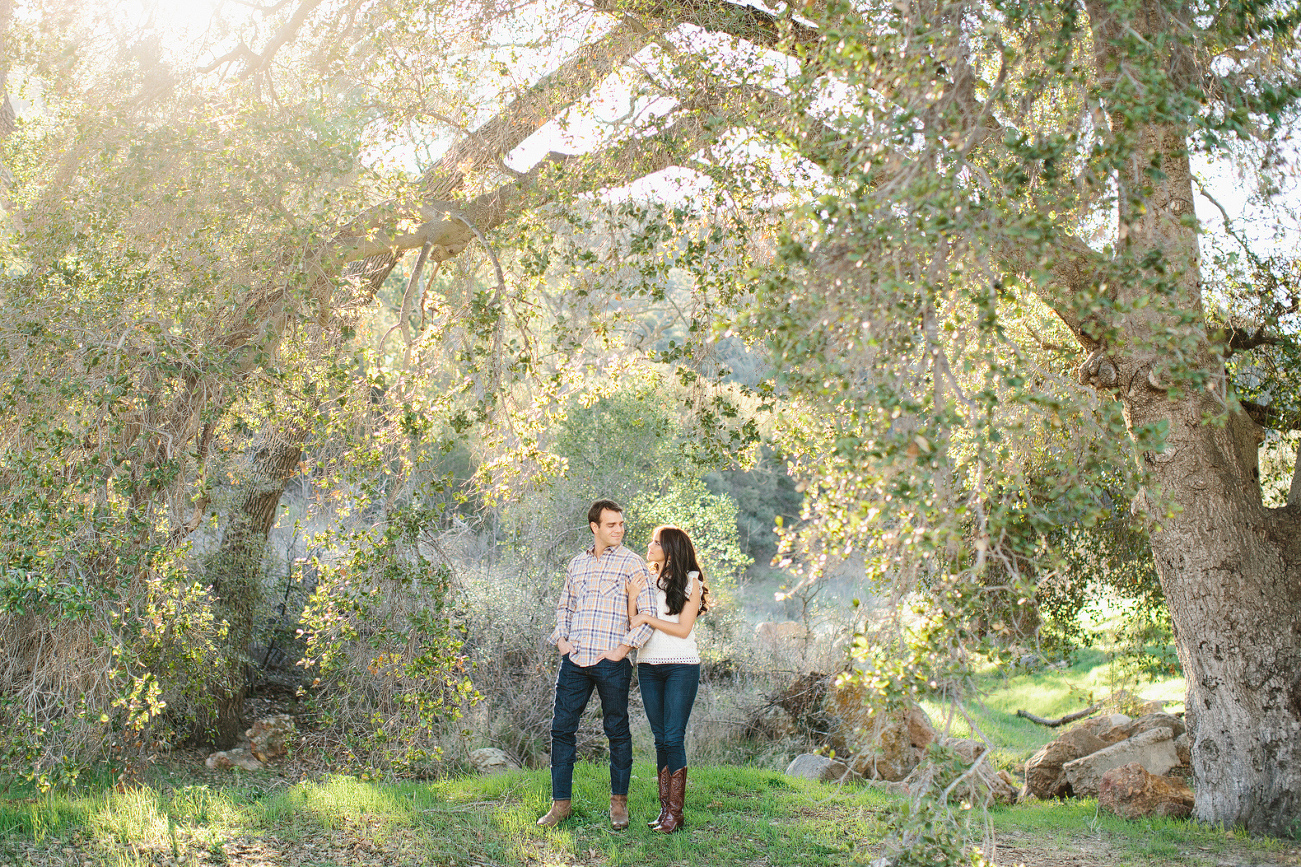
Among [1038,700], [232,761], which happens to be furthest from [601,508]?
[1038,700]

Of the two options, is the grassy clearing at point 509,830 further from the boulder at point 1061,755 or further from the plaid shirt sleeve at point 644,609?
the plaid shirt sleeve at point 644,609

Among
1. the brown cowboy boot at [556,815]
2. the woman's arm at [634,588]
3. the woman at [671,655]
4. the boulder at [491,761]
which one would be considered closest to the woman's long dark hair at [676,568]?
the woman at [671,655]

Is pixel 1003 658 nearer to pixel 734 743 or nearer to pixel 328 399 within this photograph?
pixel 328 399

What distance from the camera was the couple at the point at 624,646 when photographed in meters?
5.10

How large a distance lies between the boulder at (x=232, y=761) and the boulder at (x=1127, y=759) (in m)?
7.12

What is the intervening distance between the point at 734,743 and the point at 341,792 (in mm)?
4658

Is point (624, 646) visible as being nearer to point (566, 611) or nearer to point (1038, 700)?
point (566, 611)

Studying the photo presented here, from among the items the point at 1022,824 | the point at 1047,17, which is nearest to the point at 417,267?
the point at 1047,17

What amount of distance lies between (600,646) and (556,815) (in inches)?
40.3

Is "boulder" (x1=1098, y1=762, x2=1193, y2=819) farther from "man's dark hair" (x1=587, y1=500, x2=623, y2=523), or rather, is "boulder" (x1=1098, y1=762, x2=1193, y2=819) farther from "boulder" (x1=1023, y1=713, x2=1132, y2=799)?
"man's dark hair" (x1=587, y1=500, x2=623, y2=523)

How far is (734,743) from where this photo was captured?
9.54m

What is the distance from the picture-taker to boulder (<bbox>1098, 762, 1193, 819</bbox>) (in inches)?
252

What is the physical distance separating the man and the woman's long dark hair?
0.10m

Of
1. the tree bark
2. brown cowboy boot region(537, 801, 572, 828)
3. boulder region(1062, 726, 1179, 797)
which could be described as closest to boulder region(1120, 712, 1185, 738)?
boulder region(1062, 726, 1179, 797)
